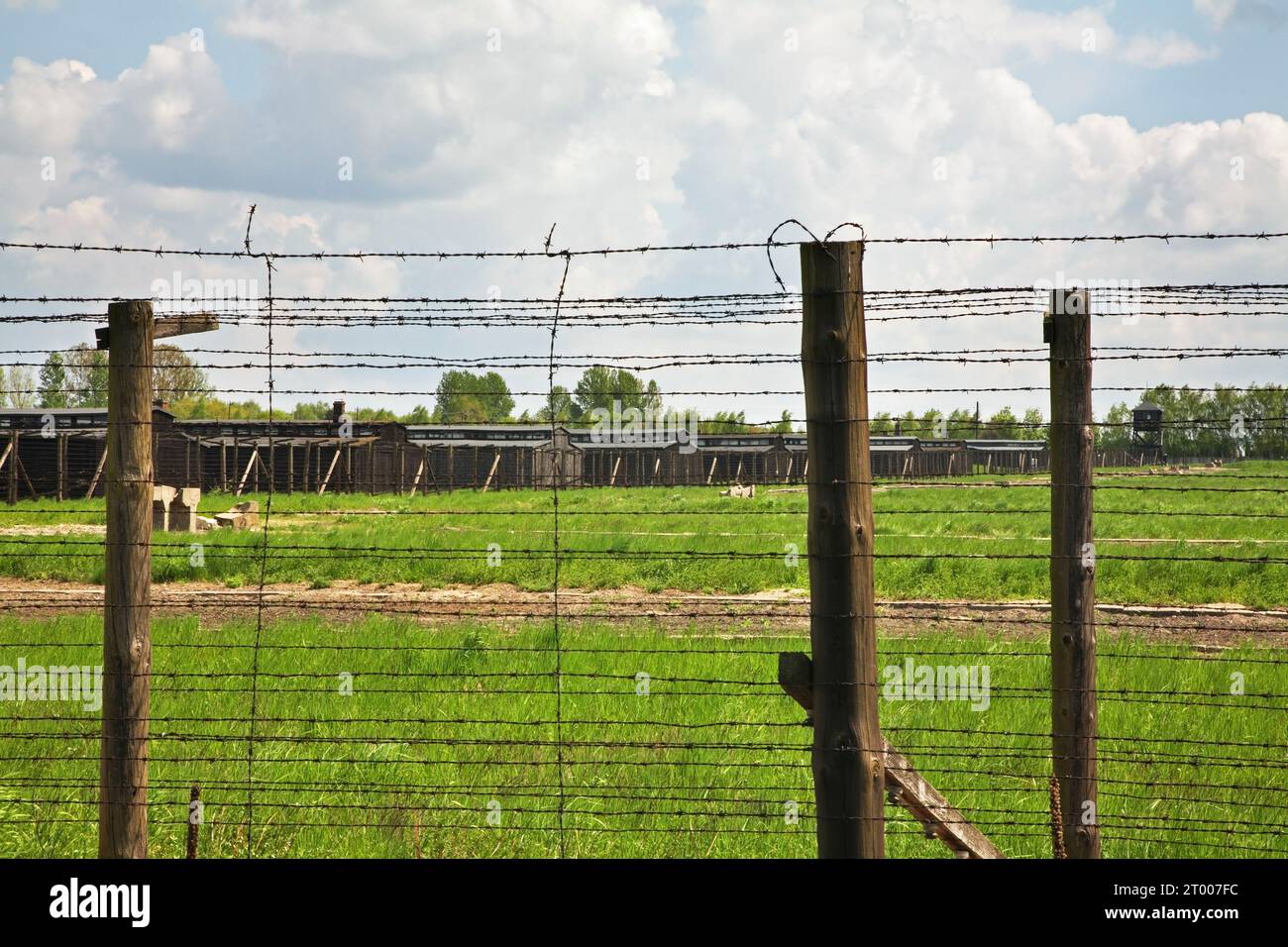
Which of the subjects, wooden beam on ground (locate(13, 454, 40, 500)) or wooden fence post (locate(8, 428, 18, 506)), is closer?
wooden fence post (locate(8, 428, 18, 506))

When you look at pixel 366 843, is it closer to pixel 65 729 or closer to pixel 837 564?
pixel 837 564

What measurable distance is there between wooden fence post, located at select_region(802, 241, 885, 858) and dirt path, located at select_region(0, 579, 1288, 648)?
21.5 ft

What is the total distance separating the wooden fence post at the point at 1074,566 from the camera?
16.4ft

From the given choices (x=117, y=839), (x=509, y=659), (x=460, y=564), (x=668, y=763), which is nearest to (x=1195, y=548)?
(x=460, y=564)

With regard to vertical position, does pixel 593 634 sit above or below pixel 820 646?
below

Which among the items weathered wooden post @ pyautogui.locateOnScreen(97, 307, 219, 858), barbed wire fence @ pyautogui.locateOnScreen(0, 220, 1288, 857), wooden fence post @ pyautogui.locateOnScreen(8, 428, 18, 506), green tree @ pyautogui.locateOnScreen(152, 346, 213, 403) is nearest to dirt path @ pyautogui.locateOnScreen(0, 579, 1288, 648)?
barbed wire fence @ pyautogui.locateOnScreen(0, 220, 1288, 857)

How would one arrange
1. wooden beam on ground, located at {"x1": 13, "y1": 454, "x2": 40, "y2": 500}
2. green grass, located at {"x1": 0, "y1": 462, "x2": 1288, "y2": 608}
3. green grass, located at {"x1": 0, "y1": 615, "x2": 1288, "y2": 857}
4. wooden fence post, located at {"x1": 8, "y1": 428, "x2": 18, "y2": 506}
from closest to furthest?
green grass, located at {"x1": 0, "y1": 615, "x2": 1288, "y2": 857} < green grass, located at {"x1": 0, "y1": 462, "x2": 1288, "y2": 608} < wooden fence post, located at {"x1": 8, "y1": 428, "x2": 18, "y2": 506} < wooden beam on ground, located at {"x1": 13, "y1": 454, "x2": 40, "y2": 500}

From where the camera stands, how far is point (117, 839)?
509 cm

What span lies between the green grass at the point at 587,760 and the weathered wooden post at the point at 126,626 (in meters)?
0.20

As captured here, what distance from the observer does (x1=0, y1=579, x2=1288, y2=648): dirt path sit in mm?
13352
